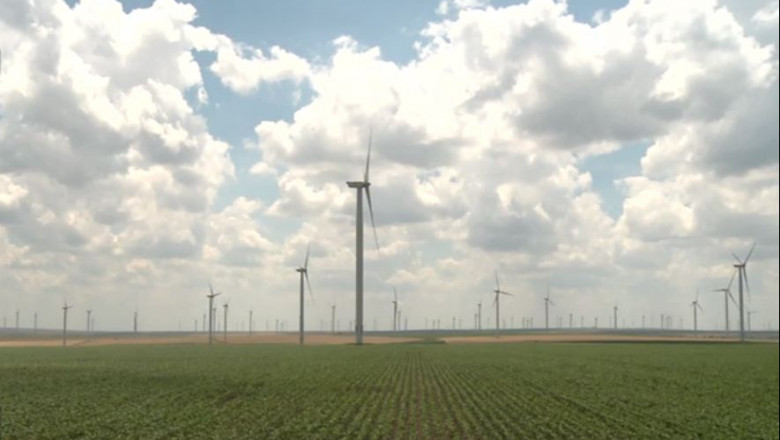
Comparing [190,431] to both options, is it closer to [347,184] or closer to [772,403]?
[772,403]

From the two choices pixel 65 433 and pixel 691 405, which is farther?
pixel 691 405

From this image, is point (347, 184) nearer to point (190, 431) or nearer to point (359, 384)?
point (359, 384)

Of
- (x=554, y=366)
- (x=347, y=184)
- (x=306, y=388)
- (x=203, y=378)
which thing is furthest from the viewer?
(x=347, y=184)

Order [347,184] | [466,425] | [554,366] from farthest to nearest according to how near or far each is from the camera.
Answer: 1. [347,184]
2. [554,366]
3. [466,425]

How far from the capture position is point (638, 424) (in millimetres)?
43156

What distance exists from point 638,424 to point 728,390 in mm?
27082

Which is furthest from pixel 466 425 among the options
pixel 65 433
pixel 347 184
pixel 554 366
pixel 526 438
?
pixel 347 184

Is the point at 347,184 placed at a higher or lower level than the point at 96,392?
higher

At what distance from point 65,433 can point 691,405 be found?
128 ft

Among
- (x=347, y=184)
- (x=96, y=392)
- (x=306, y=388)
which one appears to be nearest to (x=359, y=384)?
(x=306, y=388)

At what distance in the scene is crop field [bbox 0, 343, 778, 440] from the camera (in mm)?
39500

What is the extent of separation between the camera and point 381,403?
5222 cm

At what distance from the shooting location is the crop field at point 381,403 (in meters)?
39.5

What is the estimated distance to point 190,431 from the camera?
38906mm
